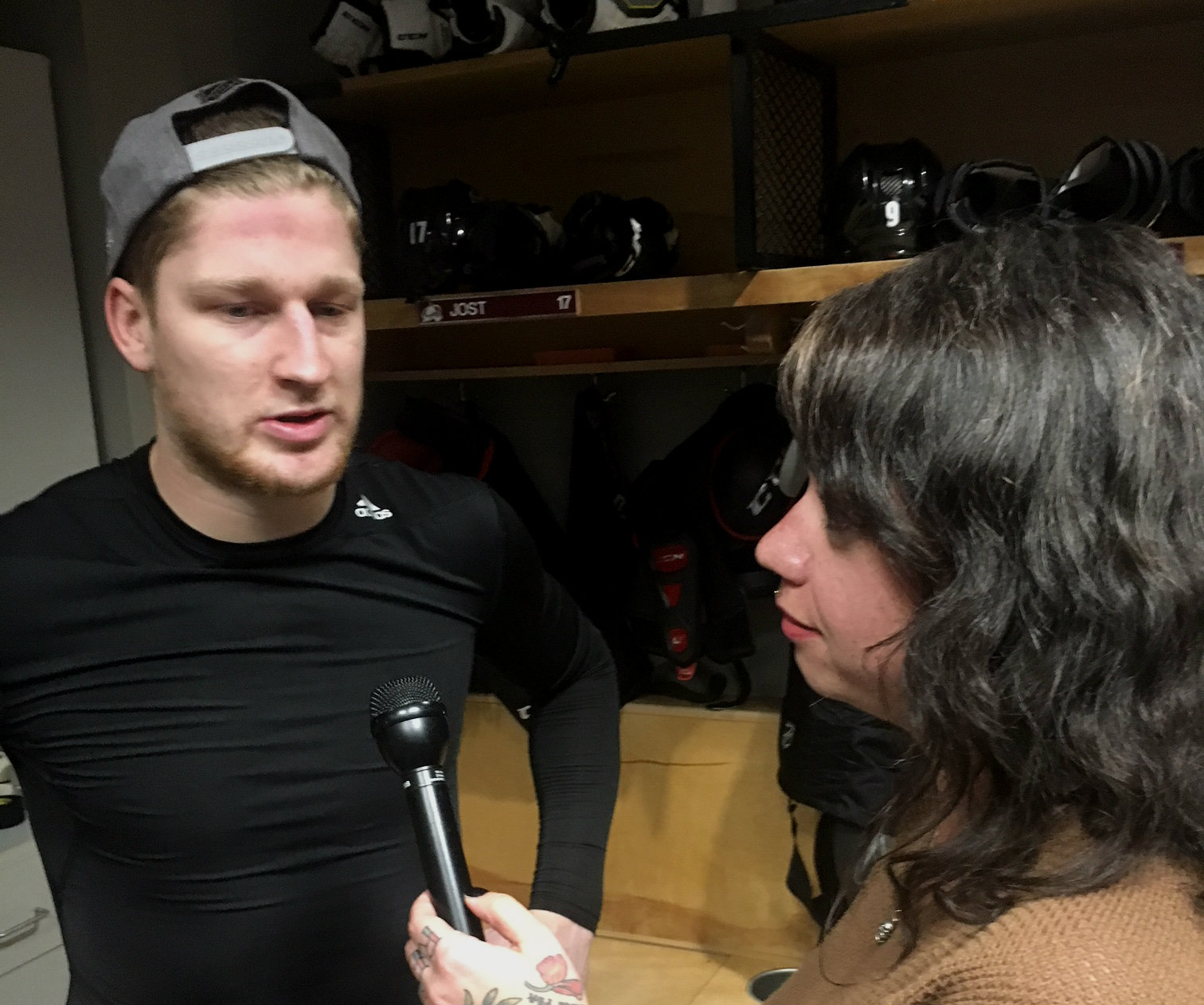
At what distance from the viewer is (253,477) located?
0.92 metres

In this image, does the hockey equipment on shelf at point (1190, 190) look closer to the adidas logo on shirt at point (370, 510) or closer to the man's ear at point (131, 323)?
the adidas logo on shirt at point (370, 510)

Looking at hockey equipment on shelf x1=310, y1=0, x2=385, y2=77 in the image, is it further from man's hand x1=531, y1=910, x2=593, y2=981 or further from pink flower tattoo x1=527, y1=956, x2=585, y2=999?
pink flower tattoo x1=527, y1=956, x2=585, y2=999

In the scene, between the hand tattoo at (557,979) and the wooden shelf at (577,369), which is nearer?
the hand tattoo at (557,979)

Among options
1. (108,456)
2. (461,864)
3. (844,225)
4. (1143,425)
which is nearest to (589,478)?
(844,225)

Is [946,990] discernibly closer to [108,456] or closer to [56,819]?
[56,819]

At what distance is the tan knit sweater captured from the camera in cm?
51

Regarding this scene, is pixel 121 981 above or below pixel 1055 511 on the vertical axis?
below

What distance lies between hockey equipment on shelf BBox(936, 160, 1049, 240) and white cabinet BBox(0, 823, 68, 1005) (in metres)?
1.67

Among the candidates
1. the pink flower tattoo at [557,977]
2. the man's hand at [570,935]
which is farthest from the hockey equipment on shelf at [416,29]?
the pink flower tattoo at [557,977]

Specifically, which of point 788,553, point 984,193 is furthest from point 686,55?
point 788,553

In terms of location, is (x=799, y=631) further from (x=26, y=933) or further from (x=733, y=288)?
(x=26, y=933)

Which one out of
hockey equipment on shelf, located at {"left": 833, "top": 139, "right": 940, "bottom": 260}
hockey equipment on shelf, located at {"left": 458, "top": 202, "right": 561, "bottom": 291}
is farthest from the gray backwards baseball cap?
hockey equipment on shelf, located at {"left": 833, "top": 139, "right": 940, "bottom": 260}

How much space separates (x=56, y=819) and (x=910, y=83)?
66.9 inches

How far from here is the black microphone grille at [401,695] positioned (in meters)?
0.77
